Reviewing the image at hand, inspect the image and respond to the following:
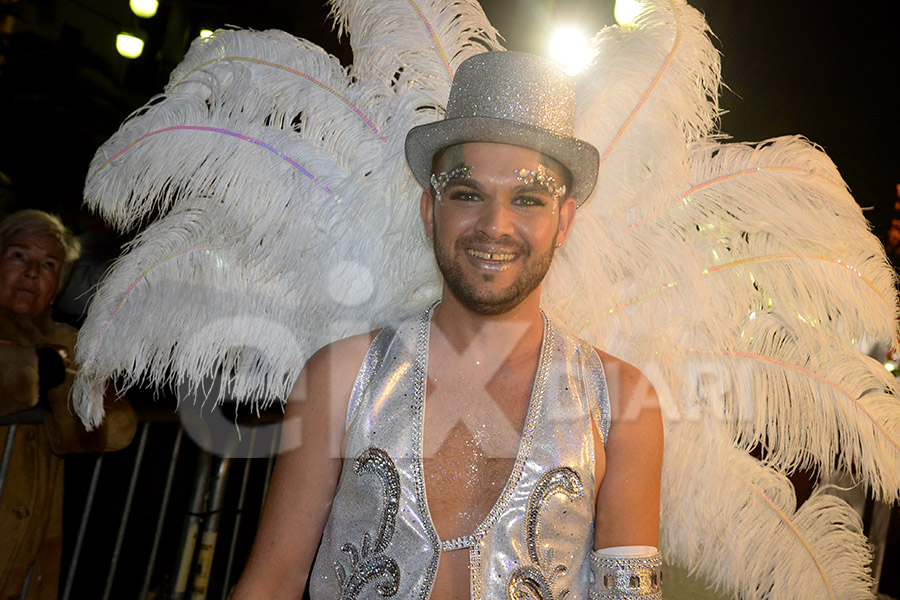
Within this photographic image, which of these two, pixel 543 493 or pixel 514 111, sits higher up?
pixel 514 111

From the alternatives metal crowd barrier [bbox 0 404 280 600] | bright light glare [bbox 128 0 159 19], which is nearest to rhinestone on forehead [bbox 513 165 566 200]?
metal crowd barrier [bbox 0 404 280 600]

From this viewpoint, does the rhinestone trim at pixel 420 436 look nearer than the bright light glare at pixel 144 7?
Yes

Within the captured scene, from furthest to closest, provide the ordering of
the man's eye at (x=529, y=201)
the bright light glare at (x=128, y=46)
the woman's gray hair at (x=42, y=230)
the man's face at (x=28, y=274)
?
the bright light glare at (x=128, y=46)
the woman's gray hair at (x=42, y=230)
the man's face at (x=28, y=274)
the man's eye at (x=529, y=201)

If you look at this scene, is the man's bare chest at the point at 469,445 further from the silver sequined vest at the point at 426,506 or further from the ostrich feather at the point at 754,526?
the ostrich feather at the point at 754,526

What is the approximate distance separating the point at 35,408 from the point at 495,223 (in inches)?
77.1

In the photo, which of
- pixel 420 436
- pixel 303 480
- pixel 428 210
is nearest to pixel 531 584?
pixel 420 436

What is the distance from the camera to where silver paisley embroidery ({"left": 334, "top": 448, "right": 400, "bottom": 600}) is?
174 centimetres

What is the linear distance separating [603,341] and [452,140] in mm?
791

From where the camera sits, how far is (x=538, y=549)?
1760 mm

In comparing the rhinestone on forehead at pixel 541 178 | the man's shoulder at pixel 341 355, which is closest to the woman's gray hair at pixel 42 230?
the man's shoulder at pixel 341 355

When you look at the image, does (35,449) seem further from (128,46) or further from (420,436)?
(128,46)

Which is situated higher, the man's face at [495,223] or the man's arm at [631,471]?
the man's face at [495,223]

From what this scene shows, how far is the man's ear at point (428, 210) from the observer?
6.43 ft

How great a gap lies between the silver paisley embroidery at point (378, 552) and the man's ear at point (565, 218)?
757mm
